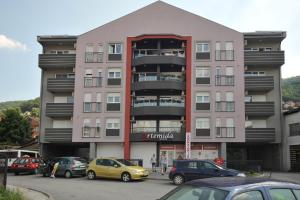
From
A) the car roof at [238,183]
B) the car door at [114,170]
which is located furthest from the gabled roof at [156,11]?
the car roof at [238,183]

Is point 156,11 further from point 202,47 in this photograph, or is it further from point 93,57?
point 93,57

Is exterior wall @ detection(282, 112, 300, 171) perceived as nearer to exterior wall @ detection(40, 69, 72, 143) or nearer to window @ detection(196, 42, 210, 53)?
window @ detection(196, 42, 210, 53)

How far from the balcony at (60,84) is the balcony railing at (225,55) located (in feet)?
52.4

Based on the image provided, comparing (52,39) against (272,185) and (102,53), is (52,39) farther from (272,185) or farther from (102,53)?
(272,185)

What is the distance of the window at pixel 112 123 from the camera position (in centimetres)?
4297

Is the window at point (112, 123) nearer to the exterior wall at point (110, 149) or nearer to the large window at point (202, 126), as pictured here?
the exterior wall at point (110, 149)

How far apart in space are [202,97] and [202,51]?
4974 millimetres

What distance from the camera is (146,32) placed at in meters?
44.1

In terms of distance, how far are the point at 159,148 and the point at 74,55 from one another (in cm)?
1386

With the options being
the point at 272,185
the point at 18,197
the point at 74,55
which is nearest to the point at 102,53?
the point at 74,55

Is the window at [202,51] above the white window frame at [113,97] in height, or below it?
above

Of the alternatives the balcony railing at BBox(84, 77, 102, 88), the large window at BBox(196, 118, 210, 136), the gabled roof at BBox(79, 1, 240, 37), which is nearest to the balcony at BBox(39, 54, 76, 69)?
the balcony railing at BBox(84, 77, 102, 88)

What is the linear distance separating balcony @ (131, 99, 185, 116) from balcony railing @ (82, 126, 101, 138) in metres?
4.15

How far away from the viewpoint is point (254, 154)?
4728 centimetres
